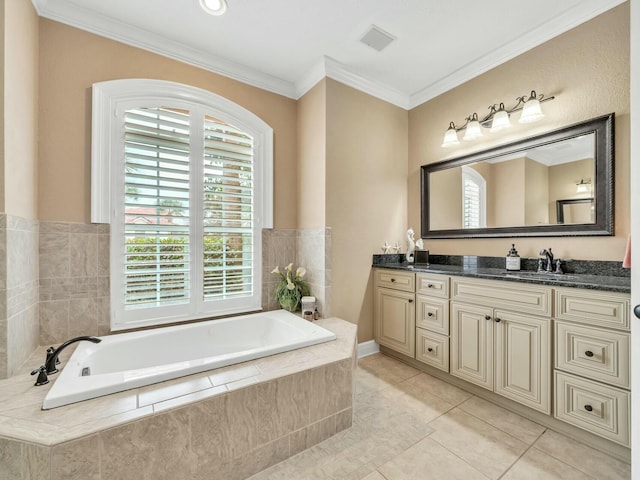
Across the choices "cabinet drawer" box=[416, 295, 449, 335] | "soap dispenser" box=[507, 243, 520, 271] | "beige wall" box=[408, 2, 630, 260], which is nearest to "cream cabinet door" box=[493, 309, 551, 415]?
"cabinet drawer" box=[416, 295, 449, 335]

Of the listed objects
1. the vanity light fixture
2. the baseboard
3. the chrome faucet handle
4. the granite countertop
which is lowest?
the baseboard

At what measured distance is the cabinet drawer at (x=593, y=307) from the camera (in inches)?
55.5

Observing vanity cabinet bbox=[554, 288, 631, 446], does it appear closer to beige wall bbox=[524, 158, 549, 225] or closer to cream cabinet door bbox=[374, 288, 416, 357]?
beige wall bbox=[524, 158, 549, 225]

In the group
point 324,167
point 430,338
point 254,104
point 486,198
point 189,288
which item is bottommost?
point 430,338

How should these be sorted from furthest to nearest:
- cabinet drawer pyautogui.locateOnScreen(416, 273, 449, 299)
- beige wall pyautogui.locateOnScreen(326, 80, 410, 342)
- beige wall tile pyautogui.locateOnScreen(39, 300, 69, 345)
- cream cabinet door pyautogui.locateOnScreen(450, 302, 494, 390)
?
beige wall pyautogui.locateOnScreen(326, 80, 410, 342) < cabinet drawer pyautogui.locateOnScreen(416, 273, 449, 299) < cream cabinet door pyautogui.locateOnScreen(450, 302, 494, 390) < beige wall tile pyautogui.locateOnScreen(39, 300, 69, 345)

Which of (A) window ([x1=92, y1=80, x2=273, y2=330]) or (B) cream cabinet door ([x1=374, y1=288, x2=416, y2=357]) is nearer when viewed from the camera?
(A) window ([x1=92, y1=80, x2=273, y2=330])

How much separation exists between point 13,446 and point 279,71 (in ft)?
9.50

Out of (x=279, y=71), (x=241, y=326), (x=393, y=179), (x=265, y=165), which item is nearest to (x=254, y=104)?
(x=279, y=71)

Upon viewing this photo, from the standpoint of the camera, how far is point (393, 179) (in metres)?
3.01

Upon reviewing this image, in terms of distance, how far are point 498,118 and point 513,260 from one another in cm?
114

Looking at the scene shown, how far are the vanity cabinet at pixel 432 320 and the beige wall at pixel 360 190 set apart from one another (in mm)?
554

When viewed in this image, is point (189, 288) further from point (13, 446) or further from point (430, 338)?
point (430, 338)

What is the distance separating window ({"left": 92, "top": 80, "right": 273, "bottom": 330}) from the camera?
201cm

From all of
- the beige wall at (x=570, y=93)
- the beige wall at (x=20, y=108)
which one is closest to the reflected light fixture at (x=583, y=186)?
the beige wall at (x=570, y=93)
